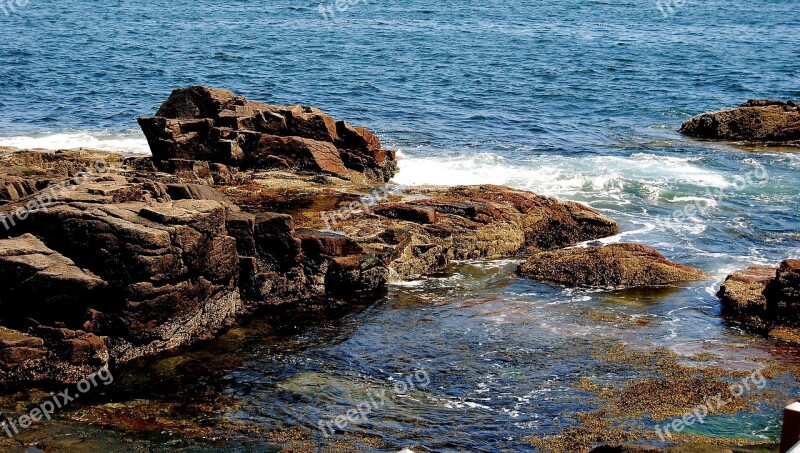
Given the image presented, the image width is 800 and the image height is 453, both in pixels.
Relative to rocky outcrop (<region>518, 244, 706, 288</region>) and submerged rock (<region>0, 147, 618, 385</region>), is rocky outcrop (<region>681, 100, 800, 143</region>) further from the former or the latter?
submerged rock (<region>0, 147, 618, 385</region>)

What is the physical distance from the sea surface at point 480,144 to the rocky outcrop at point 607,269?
23.7 inches

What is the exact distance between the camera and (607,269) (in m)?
23.0

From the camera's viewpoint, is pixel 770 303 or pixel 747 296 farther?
pixel 747 296

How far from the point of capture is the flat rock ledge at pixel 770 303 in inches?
782

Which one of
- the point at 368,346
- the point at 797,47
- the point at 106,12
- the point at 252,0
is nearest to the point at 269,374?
the point at 368,346

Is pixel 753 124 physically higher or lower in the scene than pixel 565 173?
higher

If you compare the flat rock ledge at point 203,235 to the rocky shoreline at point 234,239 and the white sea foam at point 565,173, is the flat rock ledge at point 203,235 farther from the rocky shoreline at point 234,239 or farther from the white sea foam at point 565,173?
the white sea foam at point 565,173

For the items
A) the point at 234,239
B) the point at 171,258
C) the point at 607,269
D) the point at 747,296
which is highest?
the point at 171,258

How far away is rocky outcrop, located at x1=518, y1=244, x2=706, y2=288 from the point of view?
2286cm

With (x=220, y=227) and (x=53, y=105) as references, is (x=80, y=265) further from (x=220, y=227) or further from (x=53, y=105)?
(x=53, y=105)

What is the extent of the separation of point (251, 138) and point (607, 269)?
13.0 metres

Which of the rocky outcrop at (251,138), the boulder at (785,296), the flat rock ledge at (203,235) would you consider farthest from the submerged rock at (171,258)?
the boulder at (785,296)

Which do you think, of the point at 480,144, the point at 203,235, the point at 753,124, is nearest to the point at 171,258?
the point at 203,235

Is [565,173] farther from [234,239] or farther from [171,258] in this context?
[171,258]
